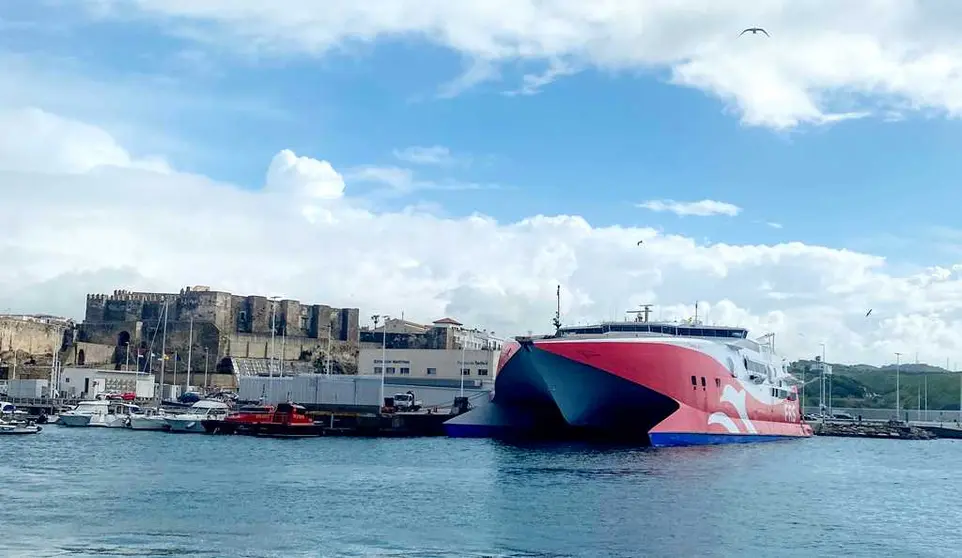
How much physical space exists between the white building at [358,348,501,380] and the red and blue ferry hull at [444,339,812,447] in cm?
2385

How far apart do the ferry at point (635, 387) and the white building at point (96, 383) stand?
38.5m

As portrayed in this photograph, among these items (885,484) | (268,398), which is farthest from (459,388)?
(885,484)

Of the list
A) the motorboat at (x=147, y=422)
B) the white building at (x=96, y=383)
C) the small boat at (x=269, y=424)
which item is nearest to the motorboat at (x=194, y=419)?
the motorboat at (x=147, y=422)

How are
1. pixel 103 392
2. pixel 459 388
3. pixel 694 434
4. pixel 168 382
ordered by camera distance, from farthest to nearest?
pixel 168 382 < pixel 103 392 < pixel 459 388 < pixel 694 434

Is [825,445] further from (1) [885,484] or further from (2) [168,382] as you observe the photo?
(2) [168,382]

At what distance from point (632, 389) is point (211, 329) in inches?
2636

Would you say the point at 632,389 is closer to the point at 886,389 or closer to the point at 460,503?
the point at 460,503

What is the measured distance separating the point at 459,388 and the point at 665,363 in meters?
35.8

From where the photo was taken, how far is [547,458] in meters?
47.9

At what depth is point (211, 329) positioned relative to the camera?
4264 inches

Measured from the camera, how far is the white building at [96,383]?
9112 cm

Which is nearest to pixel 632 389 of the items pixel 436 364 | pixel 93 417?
pixel 93 417

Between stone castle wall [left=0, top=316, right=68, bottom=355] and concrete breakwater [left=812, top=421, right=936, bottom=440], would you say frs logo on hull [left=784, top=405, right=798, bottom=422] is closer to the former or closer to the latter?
concrete breakwater [left=812, top=421, right=936, bottom=440]

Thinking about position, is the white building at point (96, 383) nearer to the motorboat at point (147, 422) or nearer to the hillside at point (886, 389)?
the motorboat at point (147, 422)
